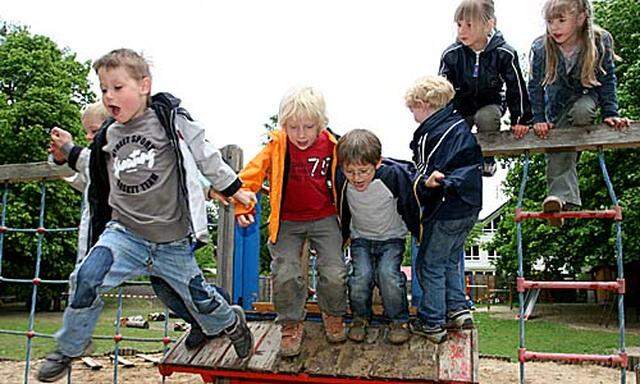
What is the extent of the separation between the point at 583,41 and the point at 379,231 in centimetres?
176

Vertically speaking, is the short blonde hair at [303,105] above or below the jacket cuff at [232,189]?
above

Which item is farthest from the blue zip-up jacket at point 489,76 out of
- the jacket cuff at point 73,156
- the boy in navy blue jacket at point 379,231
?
the jacket cuff at point 73,156

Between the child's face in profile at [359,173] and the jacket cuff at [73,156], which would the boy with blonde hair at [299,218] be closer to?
the child's face in profile at [359,173]

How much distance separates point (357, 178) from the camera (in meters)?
3.78

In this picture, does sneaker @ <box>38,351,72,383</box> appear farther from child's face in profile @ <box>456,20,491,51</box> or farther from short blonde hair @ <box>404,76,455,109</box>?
child's face in profile @ <box>456,20,491,51</box>

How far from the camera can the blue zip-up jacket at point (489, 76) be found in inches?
171

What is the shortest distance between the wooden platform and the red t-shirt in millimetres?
765

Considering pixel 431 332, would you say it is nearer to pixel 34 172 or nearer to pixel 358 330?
pixel 358 330

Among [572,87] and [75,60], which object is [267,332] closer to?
[572,87]

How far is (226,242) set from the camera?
5297 millimetres

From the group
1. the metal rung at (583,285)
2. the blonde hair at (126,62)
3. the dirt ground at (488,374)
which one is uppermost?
the blonde hair at (126,62)

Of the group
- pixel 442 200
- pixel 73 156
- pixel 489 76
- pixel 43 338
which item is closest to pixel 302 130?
pixel 442 200

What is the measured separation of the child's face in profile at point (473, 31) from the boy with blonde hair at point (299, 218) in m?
1.11

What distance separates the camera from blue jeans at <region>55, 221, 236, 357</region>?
10.1ft
